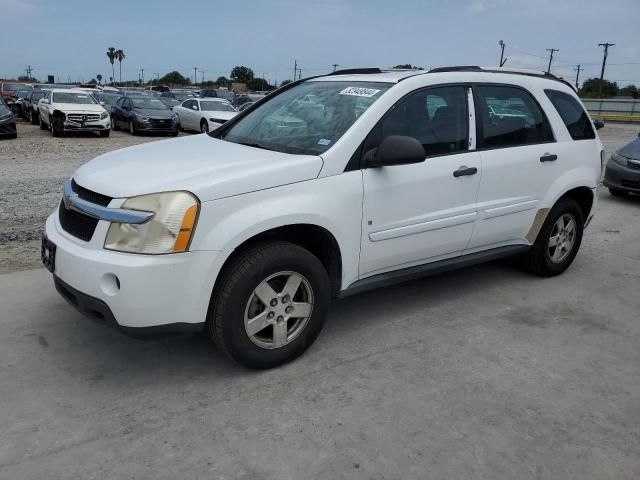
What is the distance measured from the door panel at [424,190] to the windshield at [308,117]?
237mm

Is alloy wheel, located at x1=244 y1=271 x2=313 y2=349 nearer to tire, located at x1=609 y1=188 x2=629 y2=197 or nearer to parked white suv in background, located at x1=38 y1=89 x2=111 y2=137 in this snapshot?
tire, located at x1=609 y1=188 x2=629 y2=197

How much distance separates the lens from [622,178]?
955cm

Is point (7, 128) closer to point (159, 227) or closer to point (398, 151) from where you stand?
point (159, 227)

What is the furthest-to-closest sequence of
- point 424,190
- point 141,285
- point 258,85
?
point 258,85
point 424,190
point 141,285

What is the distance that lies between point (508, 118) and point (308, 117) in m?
1.69

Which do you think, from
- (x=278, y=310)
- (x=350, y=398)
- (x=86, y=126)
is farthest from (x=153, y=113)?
(x=350, y=398)

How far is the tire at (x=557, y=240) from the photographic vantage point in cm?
504

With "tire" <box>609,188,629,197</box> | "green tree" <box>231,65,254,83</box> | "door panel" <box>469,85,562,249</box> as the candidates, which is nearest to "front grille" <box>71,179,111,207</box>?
"door panel" <box>469,85,562,249</box>

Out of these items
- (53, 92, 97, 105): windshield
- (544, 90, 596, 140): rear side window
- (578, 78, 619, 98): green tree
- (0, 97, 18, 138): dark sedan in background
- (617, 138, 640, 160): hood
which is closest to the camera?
(544, 90, 596, 140): rear side window

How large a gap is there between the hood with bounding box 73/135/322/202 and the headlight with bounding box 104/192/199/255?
0.18ft

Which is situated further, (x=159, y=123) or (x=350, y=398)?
(x=159, y=123)

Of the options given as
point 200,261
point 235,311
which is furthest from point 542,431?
point 200,261

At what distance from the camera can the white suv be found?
300cm

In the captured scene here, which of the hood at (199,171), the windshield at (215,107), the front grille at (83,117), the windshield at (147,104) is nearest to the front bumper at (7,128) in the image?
the front grille at (83,117)
